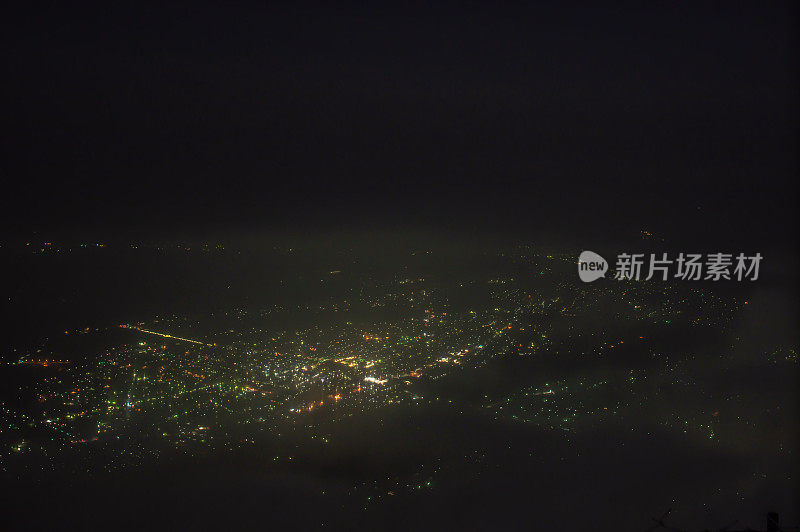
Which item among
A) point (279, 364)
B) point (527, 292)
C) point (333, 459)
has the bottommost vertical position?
point (333, 459)

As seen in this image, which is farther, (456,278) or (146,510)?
(456,278)

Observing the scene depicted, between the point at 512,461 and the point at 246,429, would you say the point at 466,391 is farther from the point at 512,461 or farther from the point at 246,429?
the point at 246,429

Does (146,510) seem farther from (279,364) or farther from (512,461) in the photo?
(512,461)

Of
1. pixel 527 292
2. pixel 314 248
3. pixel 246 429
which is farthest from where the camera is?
pixel 314 248

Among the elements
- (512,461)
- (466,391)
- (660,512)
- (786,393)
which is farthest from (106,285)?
(786,393)

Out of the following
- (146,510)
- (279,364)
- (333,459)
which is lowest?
(146,510)

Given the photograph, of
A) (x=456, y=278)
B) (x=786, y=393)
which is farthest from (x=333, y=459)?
(x=786, y=393)

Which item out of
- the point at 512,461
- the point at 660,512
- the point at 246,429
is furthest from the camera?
the point at 246,429

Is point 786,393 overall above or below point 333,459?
above

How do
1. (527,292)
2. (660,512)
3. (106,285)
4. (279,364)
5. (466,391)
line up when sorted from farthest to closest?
(106,285), (527,292), (279,364), (466,391), (660,512)
